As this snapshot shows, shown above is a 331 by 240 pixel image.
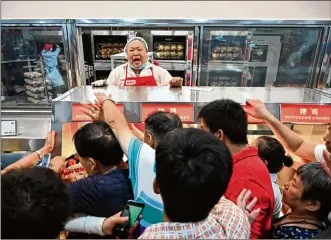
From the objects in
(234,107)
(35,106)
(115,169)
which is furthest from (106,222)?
(35,106)

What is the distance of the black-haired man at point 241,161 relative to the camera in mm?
790

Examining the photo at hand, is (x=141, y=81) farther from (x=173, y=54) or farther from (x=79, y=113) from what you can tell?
(x=173, y=54)

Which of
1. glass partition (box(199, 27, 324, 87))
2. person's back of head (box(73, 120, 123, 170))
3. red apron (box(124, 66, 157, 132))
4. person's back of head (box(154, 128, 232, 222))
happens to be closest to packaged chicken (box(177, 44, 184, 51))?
glass partition (box(199, 27, 324, 87))

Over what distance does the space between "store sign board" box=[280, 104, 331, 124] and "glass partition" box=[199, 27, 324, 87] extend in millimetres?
1620

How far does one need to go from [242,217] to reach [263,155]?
23.9 inches

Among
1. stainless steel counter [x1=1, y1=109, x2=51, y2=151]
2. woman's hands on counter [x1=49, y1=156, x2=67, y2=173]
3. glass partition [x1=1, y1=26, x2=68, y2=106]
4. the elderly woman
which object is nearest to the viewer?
woman's hands on counter [x1=49, y1=156, x2=67, y2=173]

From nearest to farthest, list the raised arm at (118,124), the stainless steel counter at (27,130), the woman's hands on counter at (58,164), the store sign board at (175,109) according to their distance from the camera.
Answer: the raised arm at (118,124) < the woman's hands on counter at (58,164) < the store sign board at (175,109) < the stainless steel counter at (27,130)

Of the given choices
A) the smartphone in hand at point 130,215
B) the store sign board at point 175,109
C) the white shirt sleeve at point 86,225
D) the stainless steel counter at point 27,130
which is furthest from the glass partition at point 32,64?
the smartphone in hand at point 130,215

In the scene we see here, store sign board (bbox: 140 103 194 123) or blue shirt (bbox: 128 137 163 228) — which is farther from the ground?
store sign board (bbox: 140 103 194 123)

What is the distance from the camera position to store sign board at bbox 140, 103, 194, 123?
3.85 ft

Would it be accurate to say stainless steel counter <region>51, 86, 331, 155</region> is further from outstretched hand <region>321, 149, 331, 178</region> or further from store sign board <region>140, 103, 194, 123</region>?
outstretched hand <region>321, 149, 331, 178</region>

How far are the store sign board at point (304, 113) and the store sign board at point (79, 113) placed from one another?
67 centimetres

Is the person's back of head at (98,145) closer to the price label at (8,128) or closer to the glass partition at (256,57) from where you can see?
the price label at (8,128)

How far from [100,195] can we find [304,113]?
866 millimetres
